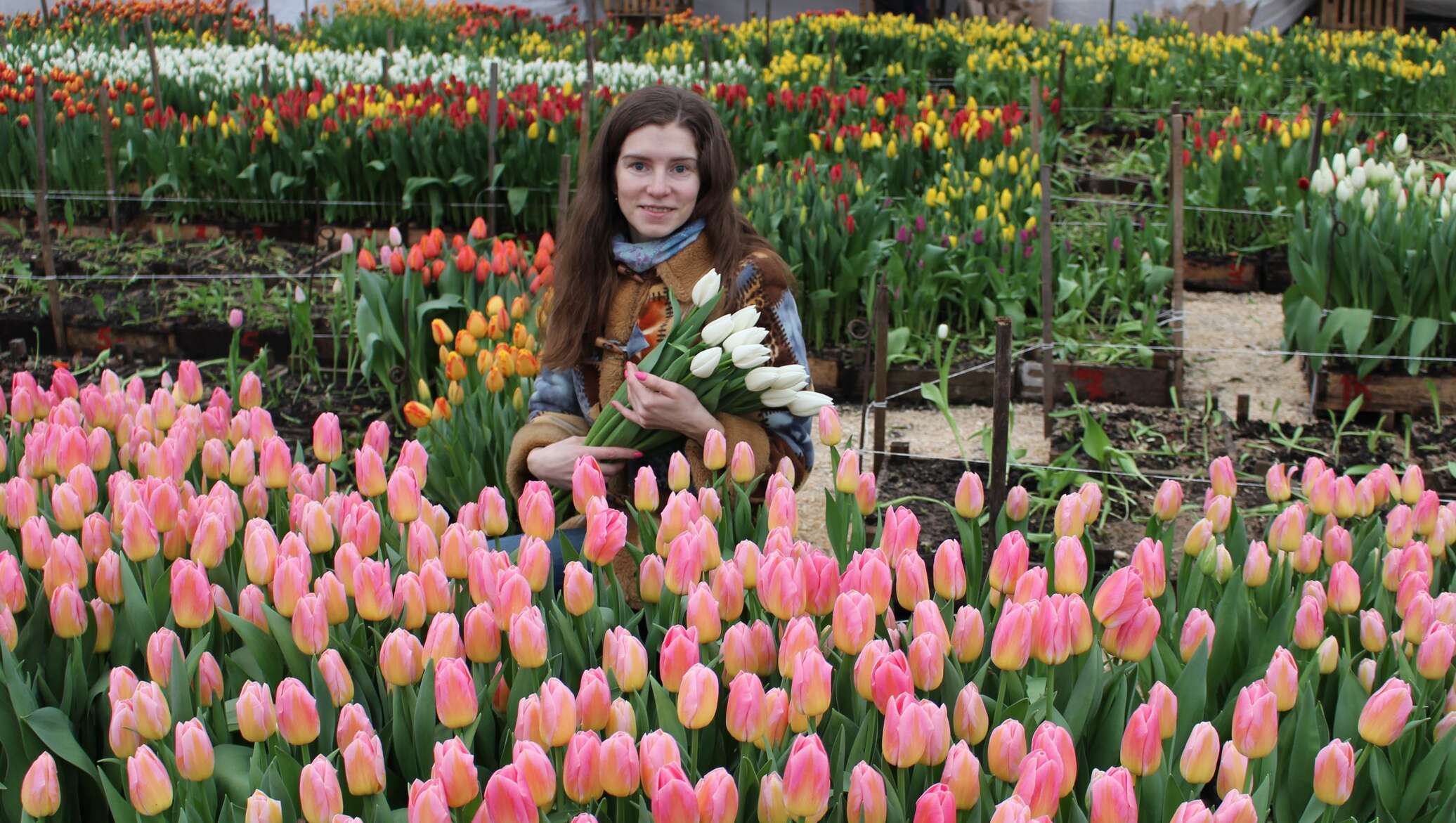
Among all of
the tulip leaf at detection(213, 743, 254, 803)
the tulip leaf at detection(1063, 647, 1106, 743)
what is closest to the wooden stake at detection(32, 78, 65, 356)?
the tulip leaf at detection(213, 743, 254, 803)

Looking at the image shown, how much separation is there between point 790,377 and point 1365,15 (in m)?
15.6

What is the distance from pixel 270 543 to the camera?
1.70 metres

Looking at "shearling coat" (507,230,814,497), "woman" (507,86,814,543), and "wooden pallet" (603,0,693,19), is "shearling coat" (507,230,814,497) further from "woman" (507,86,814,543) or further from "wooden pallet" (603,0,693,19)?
"wooden pallet" (603,0,693,19)

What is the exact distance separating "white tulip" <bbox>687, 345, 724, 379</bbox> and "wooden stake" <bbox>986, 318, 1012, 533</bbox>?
1.65ft

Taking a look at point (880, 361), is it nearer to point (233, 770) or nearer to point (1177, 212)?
point (1177, 212)

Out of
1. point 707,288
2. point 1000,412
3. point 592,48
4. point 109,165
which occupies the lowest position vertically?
point 1000,412

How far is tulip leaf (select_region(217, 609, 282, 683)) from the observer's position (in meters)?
1.63

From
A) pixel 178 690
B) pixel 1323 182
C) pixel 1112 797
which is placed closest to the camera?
pixel 1112 797

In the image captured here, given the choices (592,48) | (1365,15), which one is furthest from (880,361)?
(1365,15)

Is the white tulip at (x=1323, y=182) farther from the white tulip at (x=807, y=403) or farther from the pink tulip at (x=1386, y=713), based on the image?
the pink tulip at (x=1386, y=713)

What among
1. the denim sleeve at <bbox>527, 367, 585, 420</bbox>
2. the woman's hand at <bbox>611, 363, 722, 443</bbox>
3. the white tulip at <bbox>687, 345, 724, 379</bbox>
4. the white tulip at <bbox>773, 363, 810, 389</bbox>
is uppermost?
the white tulip at <bbox>687, 345, 724, 379</bbox>

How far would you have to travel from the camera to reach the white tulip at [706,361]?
2.24 metres

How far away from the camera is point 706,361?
2252 mm

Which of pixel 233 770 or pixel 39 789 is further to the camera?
pixel 233 770
